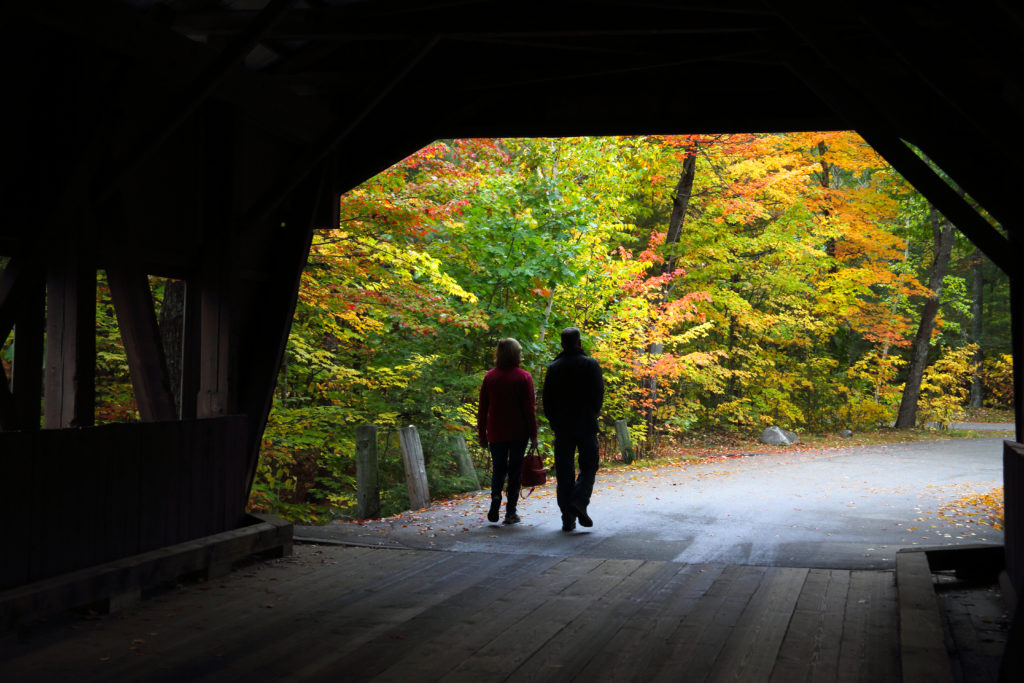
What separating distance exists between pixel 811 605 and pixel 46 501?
478 centimetres

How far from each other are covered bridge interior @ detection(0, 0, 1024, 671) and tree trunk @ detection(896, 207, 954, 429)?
17.1 metres

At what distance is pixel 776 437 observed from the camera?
70.3ft

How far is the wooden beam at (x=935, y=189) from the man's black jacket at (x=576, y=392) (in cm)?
342

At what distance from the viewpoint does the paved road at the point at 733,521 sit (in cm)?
835

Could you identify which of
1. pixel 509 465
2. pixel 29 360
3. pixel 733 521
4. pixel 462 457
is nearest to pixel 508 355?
pixel 509 465

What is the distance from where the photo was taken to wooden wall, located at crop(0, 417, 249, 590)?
5.23 m

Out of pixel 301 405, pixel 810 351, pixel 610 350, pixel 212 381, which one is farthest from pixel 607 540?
pixel 810 351

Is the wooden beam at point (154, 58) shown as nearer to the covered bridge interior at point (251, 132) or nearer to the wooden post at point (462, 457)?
the covered bridge interior at point (251, 132)

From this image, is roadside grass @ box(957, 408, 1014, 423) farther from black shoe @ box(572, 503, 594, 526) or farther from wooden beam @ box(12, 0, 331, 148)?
wooden beam @ box(12, 0, 331, 148)

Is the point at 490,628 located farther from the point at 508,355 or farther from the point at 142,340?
the point at 508,355

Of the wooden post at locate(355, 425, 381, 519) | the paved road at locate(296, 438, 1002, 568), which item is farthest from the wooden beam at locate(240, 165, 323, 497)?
the wooden post at locate(355, 425, 381, 519)

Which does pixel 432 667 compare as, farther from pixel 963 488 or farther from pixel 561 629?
pixel 963 488

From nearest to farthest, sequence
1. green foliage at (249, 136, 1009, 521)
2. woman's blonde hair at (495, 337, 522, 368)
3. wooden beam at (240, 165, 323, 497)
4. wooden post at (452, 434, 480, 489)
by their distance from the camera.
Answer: wooden beam at (240, 165, 323, 497), woman's blonde hair at (495, 337, 522, 368), green foliage at (249, 136, 1009, 521), wooden post at (452, 434, 480, 489)

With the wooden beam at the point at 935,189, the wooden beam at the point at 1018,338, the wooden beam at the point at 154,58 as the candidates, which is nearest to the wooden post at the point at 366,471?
the wooden beam at the point at 154,58
